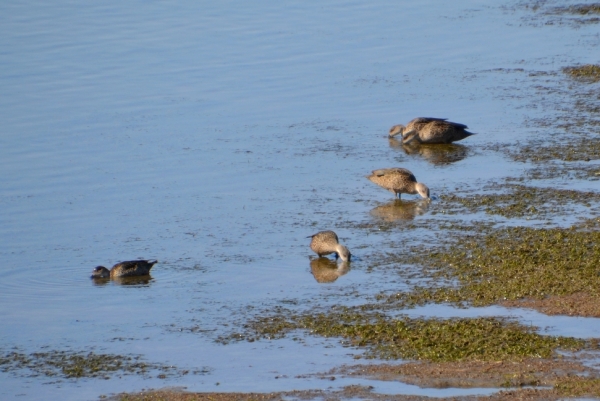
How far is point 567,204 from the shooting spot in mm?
11703

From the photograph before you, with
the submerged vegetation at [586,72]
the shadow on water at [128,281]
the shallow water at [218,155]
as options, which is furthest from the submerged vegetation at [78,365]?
the submerged vegetation at [586,72]

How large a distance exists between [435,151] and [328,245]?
206 inches

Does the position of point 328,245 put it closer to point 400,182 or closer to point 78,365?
point 400,182

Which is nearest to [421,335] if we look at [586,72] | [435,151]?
[435,151]

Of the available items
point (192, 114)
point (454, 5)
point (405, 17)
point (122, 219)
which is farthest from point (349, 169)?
point (454, 5)

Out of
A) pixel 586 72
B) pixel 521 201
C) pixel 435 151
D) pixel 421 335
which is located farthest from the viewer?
pixel 586 72

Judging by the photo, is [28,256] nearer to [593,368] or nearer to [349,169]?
[349,169]

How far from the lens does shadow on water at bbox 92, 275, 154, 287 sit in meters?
10.3

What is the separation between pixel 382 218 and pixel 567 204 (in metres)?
1.97

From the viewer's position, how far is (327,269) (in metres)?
10.4

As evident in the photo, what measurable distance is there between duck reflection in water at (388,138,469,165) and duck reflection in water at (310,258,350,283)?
14.6ft

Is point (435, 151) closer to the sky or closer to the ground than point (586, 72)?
closer to the ground

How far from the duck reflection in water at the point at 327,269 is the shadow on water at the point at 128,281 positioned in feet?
5.06

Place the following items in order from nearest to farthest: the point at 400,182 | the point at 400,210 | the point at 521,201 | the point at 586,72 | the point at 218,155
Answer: the point at 521,201
the point at 400,210
the point at 400,182
the point at 218,155
the point at 586,72
